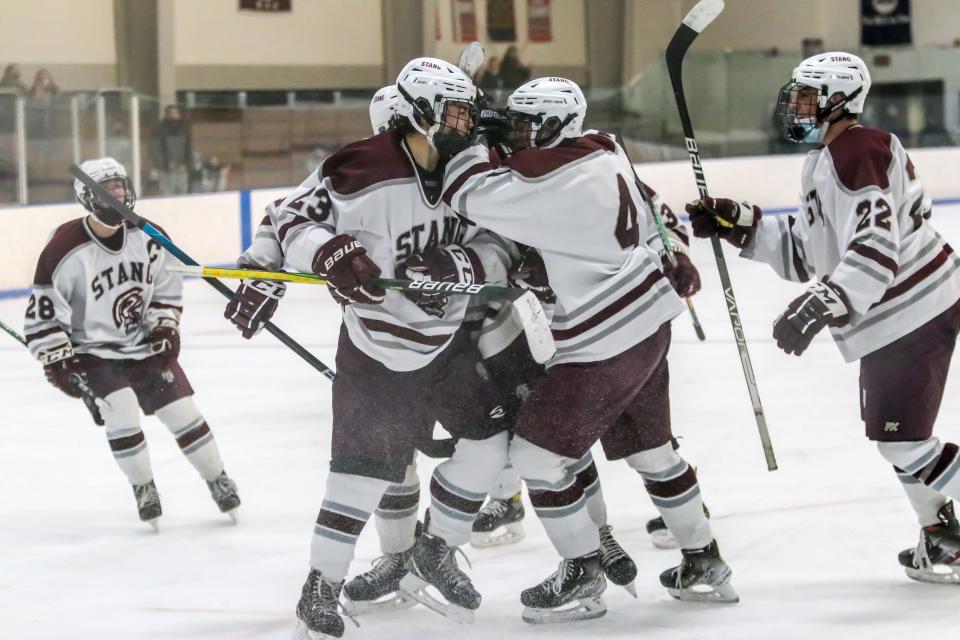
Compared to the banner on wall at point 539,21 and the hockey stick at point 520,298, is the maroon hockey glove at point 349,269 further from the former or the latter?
the banner on wall at point 539,21

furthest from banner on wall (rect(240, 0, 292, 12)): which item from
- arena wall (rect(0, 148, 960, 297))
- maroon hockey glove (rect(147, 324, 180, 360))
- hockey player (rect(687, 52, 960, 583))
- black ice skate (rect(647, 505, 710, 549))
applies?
hockey player (rect(687, 52, 960, 583))

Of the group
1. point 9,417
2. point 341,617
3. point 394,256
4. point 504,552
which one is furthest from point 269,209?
point 9,417

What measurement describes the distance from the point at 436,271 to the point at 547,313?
312mm

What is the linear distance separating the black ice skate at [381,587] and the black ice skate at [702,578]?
0.52 metres

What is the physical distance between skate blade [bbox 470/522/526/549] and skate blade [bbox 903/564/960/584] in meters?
0.88

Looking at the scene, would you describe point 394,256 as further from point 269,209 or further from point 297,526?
point 297,526

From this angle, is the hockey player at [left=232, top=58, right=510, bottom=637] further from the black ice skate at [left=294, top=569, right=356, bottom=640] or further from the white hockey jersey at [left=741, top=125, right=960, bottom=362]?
the white hockey jersey at [left=741, top=125, right=960, bottom=362]

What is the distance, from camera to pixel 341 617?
8.58 ft

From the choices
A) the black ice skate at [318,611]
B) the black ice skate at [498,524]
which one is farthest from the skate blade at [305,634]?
the black ice skate at [498,524]

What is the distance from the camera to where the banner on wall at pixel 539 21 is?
565 inches

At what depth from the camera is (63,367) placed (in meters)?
3.44

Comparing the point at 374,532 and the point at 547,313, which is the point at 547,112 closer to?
the point at 547,313

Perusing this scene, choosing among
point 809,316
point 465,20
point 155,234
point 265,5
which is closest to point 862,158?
point 809,316

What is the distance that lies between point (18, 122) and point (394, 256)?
5.84 meters
